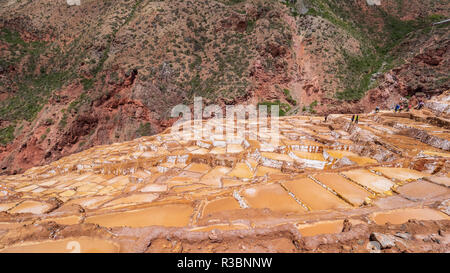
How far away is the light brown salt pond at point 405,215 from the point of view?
13.0ft

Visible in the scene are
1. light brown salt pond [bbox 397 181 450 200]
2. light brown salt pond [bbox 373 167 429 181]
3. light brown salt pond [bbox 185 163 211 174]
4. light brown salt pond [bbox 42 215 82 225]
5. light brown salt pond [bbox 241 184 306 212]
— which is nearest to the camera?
light brown salt pond [bbox 42 215 82 225]

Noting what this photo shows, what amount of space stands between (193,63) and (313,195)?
1213 inches

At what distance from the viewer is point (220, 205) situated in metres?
4.85

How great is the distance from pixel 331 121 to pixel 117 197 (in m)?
15.4

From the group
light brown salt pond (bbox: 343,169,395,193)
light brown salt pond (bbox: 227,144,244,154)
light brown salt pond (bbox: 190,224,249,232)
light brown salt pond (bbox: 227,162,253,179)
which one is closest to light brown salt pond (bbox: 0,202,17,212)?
light brown salt pond (bbox: 190,224,249,232)

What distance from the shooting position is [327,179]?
613 cm

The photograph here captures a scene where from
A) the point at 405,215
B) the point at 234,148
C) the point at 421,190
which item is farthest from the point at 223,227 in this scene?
the point at 234,148

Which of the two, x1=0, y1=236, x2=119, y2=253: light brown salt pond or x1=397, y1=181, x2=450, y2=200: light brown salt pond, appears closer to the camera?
x1=0, y1=236, x2=119, y2=253: light brown salt pond

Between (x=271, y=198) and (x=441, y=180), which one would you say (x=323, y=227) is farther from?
(x=441, y=180)

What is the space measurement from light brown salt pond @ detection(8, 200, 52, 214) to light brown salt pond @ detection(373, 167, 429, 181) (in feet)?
33.4

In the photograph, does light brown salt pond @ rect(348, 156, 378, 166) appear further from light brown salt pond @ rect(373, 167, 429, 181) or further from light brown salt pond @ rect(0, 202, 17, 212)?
light brown salt pond @ rect(0, 202, 17, 212)

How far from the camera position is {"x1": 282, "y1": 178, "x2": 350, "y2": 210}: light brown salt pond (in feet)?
15.7

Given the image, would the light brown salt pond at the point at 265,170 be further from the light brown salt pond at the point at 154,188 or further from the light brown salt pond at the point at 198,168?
the light brown salt pond at the point at 154,188

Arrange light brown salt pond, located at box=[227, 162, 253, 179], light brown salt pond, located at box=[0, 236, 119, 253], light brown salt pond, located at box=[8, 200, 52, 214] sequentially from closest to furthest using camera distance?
light brown salt pond, located at box=[0, 236, 119, 253]
light brown salt pond, located at box=[8, 200, 52, 214]
light brown salt pond, located at box=[227, 162, 253, 179]
